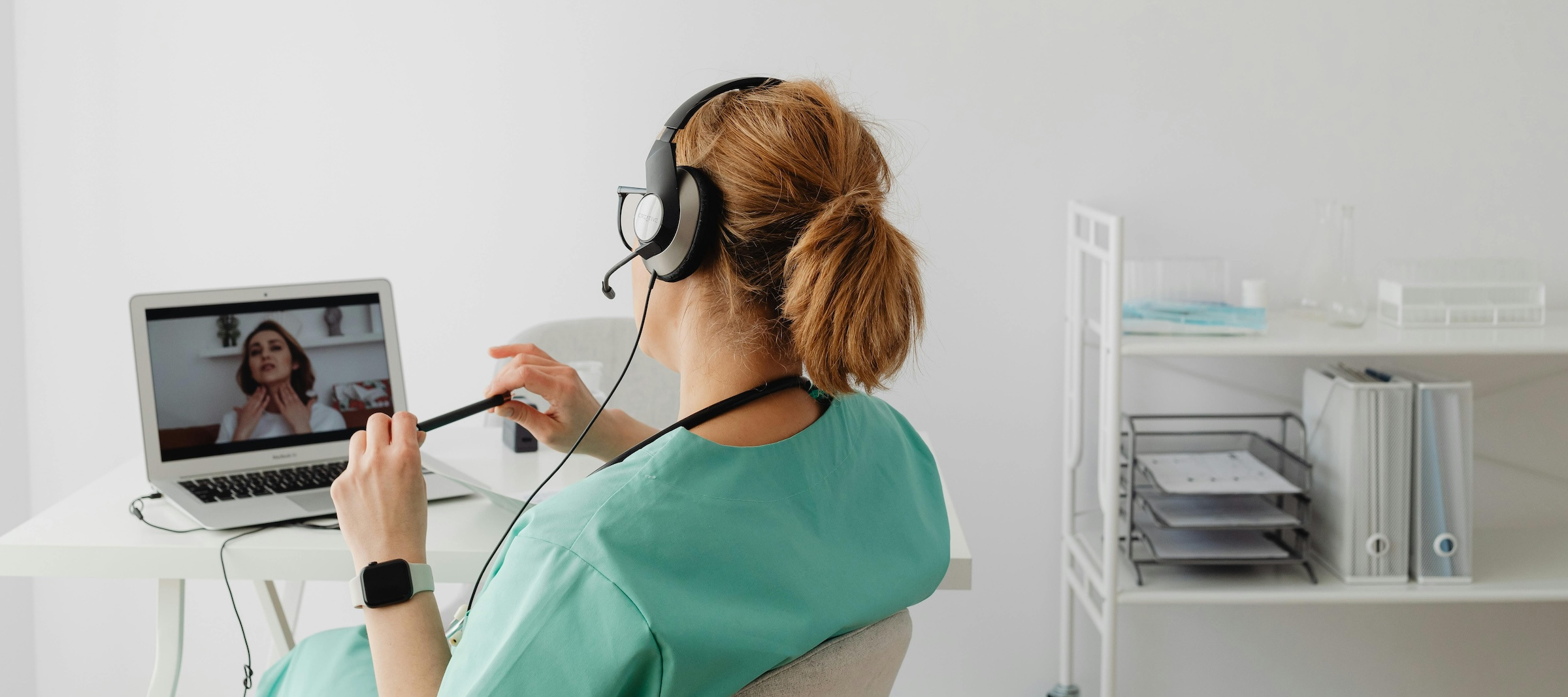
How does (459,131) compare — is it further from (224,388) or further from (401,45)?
(224,388)

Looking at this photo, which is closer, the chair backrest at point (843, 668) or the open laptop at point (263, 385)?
the chair backrest at point (843, 668)

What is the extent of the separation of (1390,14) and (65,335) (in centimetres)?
261

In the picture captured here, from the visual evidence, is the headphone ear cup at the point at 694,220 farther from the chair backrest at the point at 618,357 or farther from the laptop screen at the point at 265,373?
the chair backrest at the point at 618,357

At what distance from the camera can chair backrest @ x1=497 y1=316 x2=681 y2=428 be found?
184 centimetres

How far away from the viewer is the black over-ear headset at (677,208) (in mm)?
817

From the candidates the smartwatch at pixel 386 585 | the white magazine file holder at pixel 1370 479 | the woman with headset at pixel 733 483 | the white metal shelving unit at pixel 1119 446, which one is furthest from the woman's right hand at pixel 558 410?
the white magazine file holder at pixel 1370 479

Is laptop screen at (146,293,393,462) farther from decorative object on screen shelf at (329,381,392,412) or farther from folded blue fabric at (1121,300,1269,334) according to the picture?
folded blue fabric at (1121,300,1269,334)

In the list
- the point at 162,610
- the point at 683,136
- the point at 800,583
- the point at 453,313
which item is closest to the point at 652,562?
the point at 800,583

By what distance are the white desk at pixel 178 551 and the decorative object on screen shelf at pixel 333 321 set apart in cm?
30

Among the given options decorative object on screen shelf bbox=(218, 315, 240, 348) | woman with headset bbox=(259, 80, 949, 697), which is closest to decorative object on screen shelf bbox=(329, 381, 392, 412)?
decorative object on screen shelf bbox=(218, 315, 240, 348)

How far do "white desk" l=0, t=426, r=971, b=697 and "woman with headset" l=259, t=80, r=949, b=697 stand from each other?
29 centimetres

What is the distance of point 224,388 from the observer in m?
1.46

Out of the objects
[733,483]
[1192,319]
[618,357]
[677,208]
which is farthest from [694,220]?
[1192,319]

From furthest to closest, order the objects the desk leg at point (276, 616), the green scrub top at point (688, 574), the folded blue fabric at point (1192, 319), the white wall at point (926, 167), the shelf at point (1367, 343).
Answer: the white wall at point (926, 167), the folded blue fabric at point (1192, 319), the shelf at point (1367, 343), the desk leg at point (276, 616), the green scrub top at point (688, 574)
